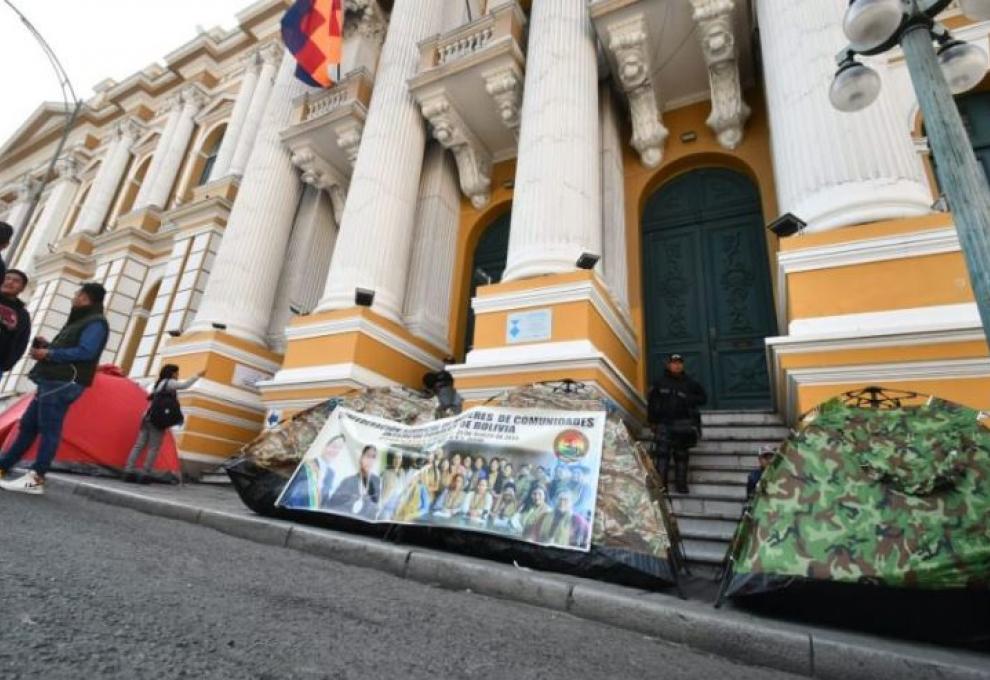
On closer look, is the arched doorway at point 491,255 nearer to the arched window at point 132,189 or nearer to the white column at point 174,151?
the white column at point 174,151

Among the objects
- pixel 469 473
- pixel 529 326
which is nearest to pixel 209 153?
pixel 529 326

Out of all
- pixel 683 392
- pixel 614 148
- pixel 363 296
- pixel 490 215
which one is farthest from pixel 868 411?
pixel 490 215

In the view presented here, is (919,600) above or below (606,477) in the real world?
below

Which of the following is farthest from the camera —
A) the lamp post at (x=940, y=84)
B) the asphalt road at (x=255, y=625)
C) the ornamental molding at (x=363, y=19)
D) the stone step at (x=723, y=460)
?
the ornamental molding at (x=363, y=19)

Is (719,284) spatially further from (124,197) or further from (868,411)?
(124,197)

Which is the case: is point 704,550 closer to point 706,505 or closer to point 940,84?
point 706,505

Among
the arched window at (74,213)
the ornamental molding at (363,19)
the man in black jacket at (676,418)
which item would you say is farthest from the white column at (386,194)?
the arched window at (74,213)

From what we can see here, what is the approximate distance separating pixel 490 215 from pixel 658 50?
4438 mm

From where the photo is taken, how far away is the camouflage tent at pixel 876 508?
233 cm

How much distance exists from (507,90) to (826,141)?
566 cm

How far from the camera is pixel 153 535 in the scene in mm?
3402

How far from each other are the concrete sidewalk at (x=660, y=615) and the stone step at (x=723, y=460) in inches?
117

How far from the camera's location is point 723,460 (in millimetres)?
5617

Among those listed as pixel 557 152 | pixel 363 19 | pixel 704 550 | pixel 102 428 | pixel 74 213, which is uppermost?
pixel 363 19
